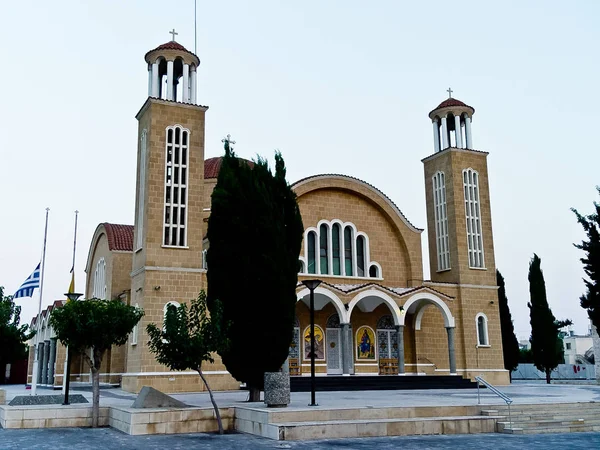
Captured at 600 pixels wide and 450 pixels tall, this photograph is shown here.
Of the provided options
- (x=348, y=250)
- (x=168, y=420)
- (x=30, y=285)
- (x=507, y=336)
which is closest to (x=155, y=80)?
(x=30, y=285)

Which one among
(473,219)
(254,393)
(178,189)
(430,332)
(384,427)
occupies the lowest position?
(384,427)

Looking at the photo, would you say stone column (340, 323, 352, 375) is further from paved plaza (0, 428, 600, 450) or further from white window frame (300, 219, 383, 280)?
paved plaza (0, 428, 600, 450)

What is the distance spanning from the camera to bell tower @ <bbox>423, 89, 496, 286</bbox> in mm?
30922

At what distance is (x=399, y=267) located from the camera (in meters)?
31.4

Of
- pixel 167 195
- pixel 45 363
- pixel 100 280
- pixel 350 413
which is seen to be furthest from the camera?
pixel 45 363

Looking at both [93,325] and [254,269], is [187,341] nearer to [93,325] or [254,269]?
[93,325]

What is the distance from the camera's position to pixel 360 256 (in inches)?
1212

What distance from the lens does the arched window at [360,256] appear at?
3056 cm

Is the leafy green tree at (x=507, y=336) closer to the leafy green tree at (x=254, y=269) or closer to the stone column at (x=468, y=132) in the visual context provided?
the stone column at (x=468, y=132)

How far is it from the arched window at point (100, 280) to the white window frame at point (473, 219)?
18767 mm

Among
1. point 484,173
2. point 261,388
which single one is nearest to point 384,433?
point 261,388

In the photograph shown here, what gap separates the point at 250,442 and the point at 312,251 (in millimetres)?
17287

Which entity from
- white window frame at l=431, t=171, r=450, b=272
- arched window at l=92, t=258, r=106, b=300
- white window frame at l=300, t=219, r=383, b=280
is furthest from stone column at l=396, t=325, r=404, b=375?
arched window at l=92, t=258, r=106, b=300

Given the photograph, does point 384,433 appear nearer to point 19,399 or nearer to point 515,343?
point 19,399
